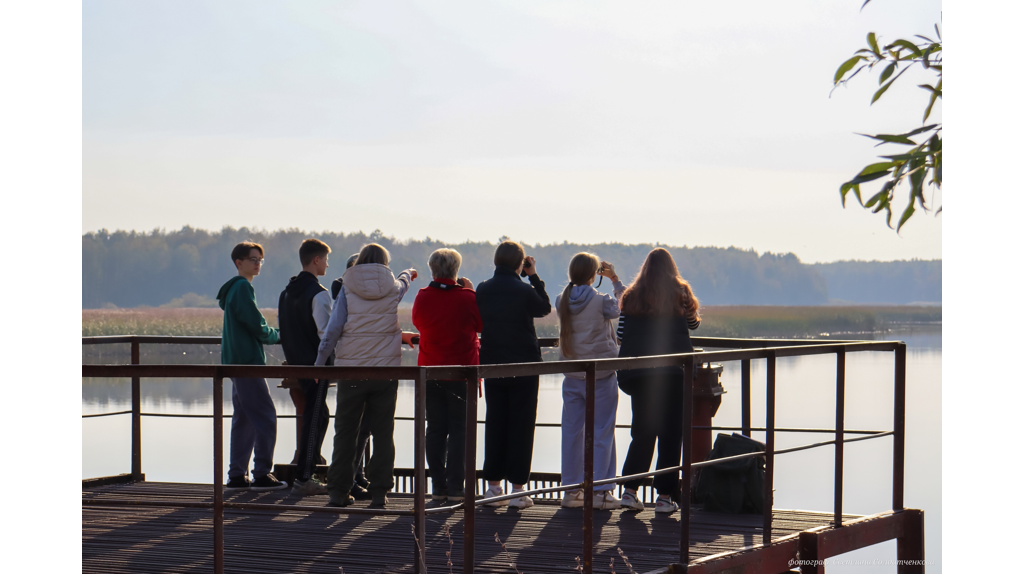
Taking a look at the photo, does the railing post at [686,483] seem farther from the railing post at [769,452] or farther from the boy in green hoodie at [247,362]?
the boy in green hoodie at [247,362]

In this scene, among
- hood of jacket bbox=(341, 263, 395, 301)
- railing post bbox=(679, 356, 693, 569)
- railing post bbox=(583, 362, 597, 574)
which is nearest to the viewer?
railing post bbox=(583, 362, 597, 574)

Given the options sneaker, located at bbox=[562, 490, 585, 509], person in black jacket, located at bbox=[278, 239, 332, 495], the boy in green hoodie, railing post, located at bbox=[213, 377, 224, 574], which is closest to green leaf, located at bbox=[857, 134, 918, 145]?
railing post, located at bbox=[213, 377, 224, 574]

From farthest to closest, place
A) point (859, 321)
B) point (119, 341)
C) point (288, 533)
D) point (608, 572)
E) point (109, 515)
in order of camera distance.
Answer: point (859, 321) < point (119, 341) < point (109, 515) < point (288, 533) < point (608, 572)

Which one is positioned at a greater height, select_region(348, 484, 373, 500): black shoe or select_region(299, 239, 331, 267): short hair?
select_region(299, 239, 331, 267): short hair

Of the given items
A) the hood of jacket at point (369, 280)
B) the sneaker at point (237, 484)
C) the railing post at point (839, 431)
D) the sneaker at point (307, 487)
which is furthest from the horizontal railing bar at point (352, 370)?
the sneaker at point (237, 484)

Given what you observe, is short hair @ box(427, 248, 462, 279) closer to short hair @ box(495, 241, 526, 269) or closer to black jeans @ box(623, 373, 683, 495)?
short hair @ box(495, 241, 526, 269)

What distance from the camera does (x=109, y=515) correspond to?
6383mm

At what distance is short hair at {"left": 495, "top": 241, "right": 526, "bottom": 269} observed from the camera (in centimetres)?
581

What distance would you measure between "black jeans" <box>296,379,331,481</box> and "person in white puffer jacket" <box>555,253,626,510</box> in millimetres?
1563

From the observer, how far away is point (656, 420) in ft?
19.7

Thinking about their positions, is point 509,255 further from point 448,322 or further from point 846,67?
point 846,67
